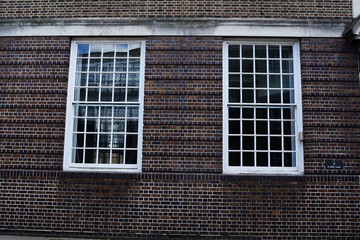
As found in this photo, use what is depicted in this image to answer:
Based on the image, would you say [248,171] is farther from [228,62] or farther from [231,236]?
[228,62]

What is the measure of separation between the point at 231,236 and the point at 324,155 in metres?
2.94

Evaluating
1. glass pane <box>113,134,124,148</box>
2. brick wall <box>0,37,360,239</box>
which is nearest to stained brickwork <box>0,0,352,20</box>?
brick wall <box>0,37,360,239</box>

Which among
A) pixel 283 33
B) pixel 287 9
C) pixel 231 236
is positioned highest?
pixel 287 9

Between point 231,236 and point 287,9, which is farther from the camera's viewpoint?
point 287,9

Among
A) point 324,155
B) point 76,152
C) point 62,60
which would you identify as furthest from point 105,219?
point 324,155

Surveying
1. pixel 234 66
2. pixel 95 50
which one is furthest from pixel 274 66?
pixel 95 50

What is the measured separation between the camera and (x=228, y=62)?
8438 millimetres

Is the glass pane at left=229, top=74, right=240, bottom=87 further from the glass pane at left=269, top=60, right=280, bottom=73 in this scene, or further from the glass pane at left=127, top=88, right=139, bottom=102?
the glass pane at left=127, top=88, right=139, bottom=102

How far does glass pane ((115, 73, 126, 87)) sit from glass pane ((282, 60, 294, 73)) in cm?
408

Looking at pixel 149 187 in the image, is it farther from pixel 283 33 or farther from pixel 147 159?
pixel 283 33

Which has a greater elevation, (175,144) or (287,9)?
(287,9)

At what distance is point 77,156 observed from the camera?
8.33m

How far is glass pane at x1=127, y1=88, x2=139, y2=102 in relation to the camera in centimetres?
841

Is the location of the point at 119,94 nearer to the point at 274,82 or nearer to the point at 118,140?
the point at 118,140
